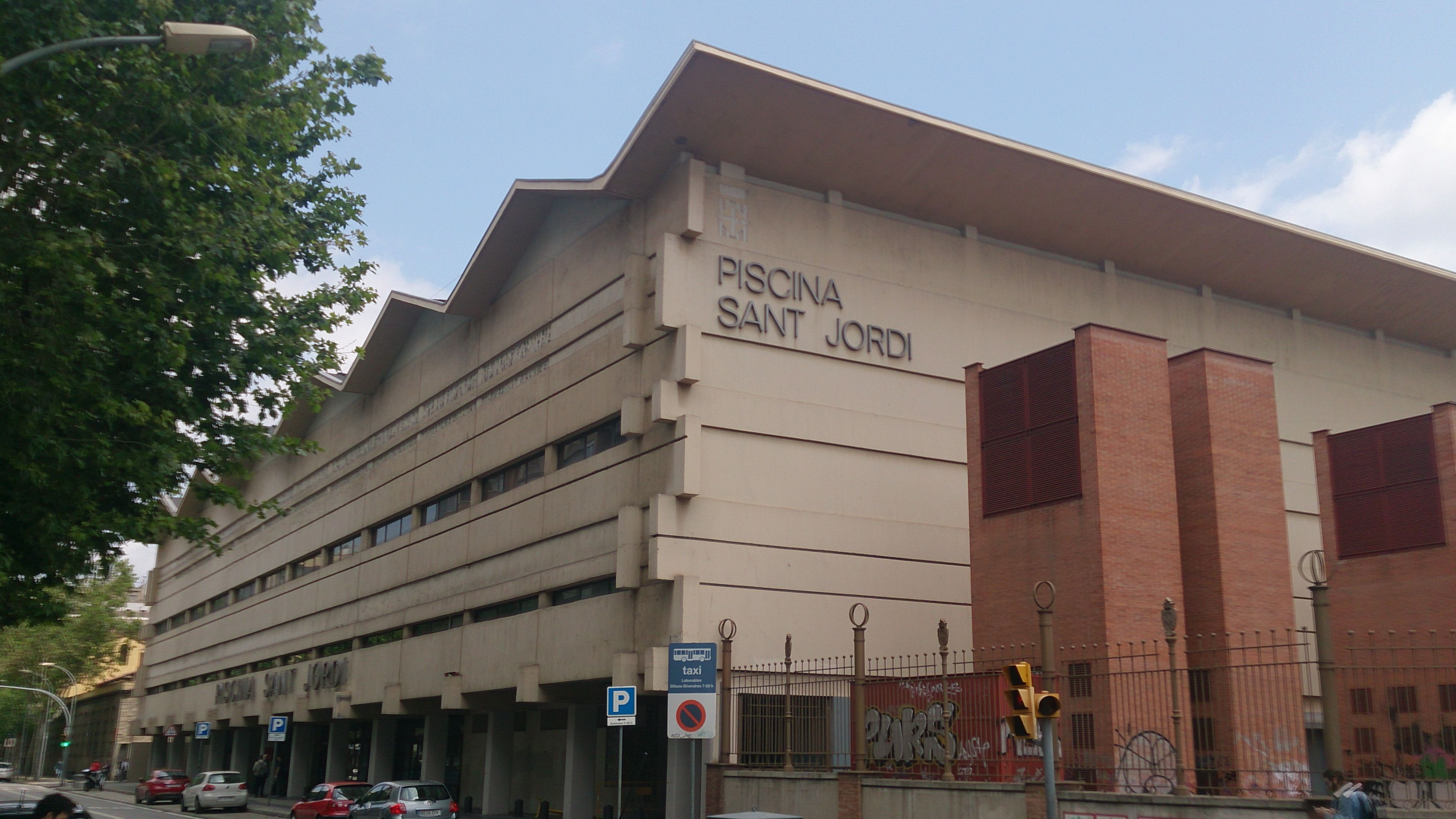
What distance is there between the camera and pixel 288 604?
4994 cm

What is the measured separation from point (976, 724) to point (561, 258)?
1833 centimetres

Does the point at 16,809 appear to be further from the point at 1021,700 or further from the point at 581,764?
the point at 581,764

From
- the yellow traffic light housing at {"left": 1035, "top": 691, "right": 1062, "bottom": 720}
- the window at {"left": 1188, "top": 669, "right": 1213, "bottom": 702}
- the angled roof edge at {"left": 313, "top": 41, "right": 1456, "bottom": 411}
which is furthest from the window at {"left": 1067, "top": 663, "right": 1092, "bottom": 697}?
the angled roof edge at {"left": 313, "top": 41, "right": 1456, "bottom": 411}

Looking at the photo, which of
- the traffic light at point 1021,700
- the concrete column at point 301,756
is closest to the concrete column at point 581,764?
the traffic light at point 1021,700

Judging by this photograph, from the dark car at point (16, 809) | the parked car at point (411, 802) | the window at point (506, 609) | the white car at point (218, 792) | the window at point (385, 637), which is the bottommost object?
the white car at point (218, 792)

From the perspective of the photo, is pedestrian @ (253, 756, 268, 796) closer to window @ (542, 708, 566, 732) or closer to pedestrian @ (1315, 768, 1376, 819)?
window @ (542, 708, 566, 732)

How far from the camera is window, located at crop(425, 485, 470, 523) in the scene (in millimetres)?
36344

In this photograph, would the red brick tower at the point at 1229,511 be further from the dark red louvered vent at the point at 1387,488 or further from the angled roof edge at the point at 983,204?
the angled roof edge at the point at 983,204

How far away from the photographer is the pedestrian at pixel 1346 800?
11.9 m

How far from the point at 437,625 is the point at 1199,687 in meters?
23.2

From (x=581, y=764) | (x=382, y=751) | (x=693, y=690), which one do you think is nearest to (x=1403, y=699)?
(x=693, y=690)

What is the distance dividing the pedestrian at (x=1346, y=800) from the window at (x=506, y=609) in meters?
20.7

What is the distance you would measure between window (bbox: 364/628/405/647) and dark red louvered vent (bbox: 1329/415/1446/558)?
26.6 m

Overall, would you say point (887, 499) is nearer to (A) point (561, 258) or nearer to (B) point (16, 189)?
(A) point (561, 258)
